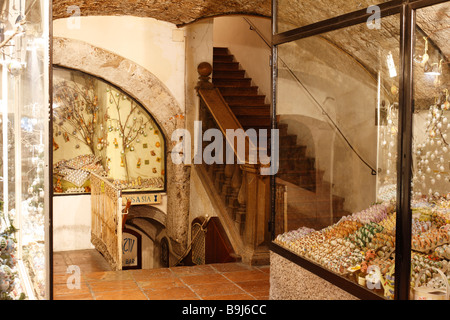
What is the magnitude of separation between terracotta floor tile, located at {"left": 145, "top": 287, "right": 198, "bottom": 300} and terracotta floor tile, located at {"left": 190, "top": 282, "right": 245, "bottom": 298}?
0.07m

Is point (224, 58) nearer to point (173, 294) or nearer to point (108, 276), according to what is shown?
point (108, 276)

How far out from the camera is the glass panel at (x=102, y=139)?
7.89 m

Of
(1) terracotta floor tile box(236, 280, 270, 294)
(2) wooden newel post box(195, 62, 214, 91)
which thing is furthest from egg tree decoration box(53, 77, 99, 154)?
(1) terracotta floor tile box(236, 280, 270, 294)

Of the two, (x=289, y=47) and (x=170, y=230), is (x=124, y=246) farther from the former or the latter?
(x=289, y=47)

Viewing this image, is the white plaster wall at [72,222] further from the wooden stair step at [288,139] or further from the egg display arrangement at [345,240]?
the egg display arrangement at [345,240]

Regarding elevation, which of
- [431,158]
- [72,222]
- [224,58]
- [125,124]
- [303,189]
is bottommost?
[72,222]

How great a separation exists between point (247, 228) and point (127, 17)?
11.1 feet

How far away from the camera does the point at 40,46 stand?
288 centimetres

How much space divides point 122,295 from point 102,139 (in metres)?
3.89

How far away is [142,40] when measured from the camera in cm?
743

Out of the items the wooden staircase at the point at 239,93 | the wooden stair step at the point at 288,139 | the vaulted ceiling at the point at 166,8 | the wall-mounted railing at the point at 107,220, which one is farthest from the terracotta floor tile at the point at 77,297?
the wooden staircase at the point at 239,93

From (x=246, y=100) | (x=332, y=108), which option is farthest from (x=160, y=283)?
(x=246, y=100)
